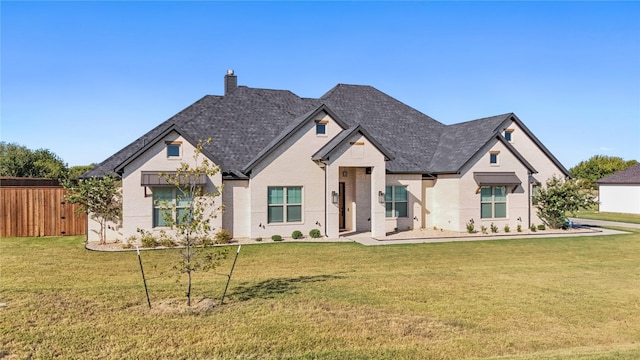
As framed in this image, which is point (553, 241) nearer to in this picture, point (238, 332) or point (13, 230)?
point (238, 332)

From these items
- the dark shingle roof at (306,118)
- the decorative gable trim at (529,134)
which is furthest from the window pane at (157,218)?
the decorative gable trim at (529,134)

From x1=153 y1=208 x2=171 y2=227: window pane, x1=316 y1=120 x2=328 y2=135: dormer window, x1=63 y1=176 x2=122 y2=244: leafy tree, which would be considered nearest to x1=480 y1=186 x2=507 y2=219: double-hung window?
x1=316 y1=120 x2=328 y2=135: dormer window

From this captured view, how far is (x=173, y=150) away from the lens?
18.9 metres

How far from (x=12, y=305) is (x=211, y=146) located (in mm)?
13274

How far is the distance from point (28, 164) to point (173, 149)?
27.6 meters

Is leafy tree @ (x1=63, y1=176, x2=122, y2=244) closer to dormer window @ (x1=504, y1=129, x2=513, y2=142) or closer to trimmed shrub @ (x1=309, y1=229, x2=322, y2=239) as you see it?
trimmed shrub @ (x1=309, y1=229, x2=322, y2=239)

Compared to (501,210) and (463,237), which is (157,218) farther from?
(501,210)

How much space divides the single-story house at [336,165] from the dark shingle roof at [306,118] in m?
0.08

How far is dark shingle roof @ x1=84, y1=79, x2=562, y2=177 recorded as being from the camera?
2128 cm

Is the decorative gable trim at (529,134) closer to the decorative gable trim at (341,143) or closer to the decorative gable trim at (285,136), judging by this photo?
the decorative gable trim at (341,143)

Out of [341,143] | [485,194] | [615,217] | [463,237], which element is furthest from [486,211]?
[615,217]

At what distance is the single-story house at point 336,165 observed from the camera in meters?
19.5

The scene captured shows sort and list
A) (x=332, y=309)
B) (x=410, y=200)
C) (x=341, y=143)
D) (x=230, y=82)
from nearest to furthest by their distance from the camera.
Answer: (x=332, y=309)
(x=341, y=143)
(x=410, y=200)
(x=230, y=82)

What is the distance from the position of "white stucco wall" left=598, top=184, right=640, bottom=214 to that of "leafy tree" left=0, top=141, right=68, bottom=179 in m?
48.8
